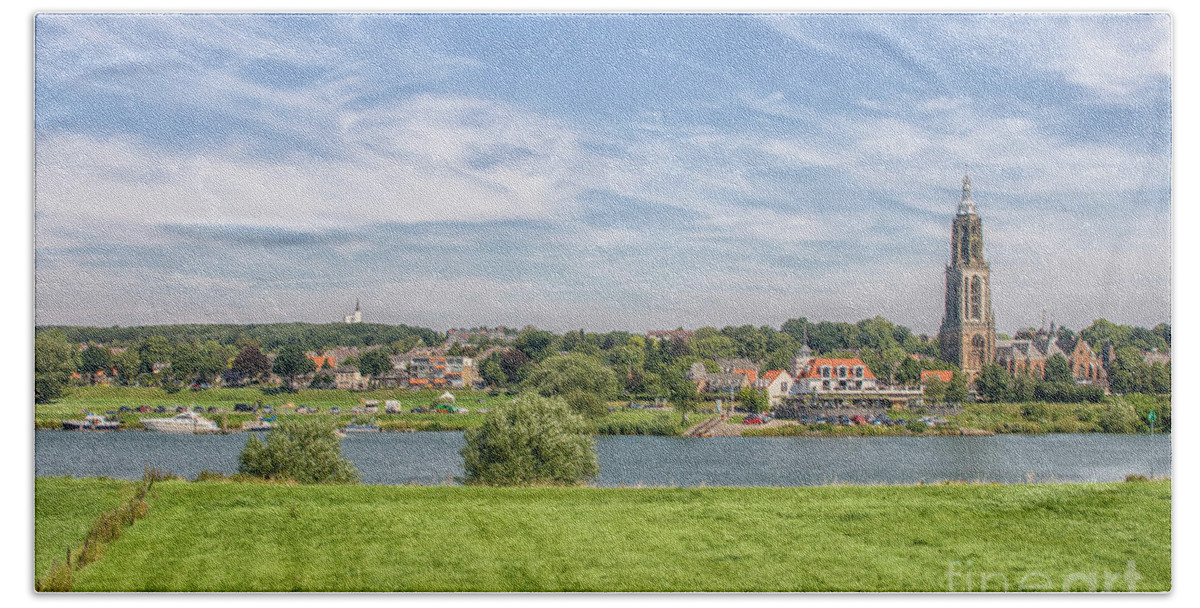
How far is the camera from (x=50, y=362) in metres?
5.89

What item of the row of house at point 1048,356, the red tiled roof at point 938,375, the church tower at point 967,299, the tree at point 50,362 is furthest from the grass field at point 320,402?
the row of house at point 1048,356

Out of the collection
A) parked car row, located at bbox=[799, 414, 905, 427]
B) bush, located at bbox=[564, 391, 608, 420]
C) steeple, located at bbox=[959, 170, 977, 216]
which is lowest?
parked car row, located at bbox=[799, 414, 905, 427]

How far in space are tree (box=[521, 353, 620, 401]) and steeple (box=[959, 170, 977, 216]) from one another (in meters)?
2.34

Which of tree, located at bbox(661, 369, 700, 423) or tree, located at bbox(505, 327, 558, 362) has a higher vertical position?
tree, located at bbox(505, 327, 558, 362)

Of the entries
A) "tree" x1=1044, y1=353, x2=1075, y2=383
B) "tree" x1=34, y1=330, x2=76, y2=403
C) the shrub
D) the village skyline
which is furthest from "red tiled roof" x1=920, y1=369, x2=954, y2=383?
"tree" x1=34, y1=330, x2=76, y2=403

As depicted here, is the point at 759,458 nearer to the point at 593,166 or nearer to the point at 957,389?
the point at 957,389

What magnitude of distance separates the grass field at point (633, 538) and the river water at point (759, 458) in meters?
0.13

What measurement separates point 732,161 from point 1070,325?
2291 mm

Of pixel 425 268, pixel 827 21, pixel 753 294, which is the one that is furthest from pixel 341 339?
pixel 827 21

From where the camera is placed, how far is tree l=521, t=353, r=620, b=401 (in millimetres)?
6168

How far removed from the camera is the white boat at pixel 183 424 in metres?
6.08

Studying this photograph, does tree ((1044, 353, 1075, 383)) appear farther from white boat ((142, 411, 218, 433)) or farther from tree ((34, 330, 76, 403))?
tree ((34, 330, 76, 403))

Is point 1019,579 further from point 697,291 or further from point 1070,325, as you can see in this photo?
point 697,291

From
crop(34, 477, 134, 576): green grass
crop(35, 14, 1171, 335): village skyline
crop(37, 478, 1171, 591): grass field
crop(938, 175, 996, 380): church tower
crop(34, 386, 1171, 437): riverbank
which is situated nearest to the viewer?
crop(37, 478, 1171, 591): grass field
